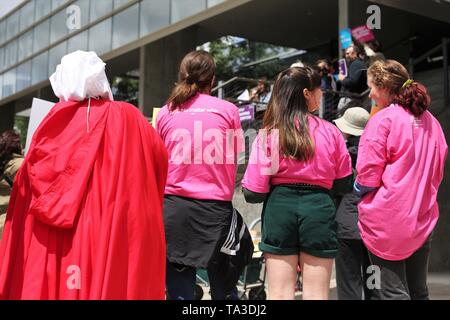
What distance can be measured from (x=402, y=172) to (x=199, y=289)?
3546 millimetres

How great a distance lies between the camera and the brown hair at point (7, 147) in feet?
14.9

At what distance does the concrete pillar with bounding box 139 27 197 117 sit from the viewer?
17.8 metres

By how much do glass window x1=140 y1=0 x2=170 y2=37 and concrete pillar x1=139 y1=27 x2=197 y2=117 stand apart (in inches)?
36.6

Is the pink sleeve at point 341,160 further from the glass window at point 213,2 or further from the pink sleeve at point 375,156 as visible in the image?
the glass window at point 213,2

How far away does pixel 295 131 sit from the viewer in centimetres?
327

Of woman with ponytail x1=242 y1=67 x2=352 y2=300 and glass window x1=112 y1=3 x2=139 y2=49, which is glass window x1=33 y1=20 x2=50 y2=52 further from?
woman with ponytail x1=242 y1=67 x2=352 y2=300

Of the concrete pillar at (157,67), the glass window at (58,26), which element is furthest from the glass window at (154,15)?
the glass window at (58,26)

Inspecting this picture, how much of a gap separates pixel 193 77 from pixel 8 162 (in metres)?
1.79

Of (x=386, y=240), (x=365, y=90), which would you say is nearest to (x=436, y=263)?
(x=365, y=90)

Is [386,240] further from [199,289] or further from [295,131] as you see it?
[199,289]

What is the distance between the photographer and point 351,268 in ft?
14.4

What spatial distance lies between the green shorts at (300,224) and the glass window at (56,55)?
19.5 metres

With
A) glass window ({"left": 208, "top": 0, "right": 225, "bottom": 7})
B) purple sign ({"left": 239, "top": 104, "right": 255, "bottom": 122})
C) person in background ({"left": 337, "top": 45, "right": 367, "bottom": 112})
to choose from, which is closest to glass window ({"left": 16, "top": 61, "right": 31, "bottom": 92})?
glass window ({"left": 208, "top": 0, "right": 225, "bottom": 7})

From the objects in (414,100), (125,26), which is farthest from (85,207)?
(125,26)
